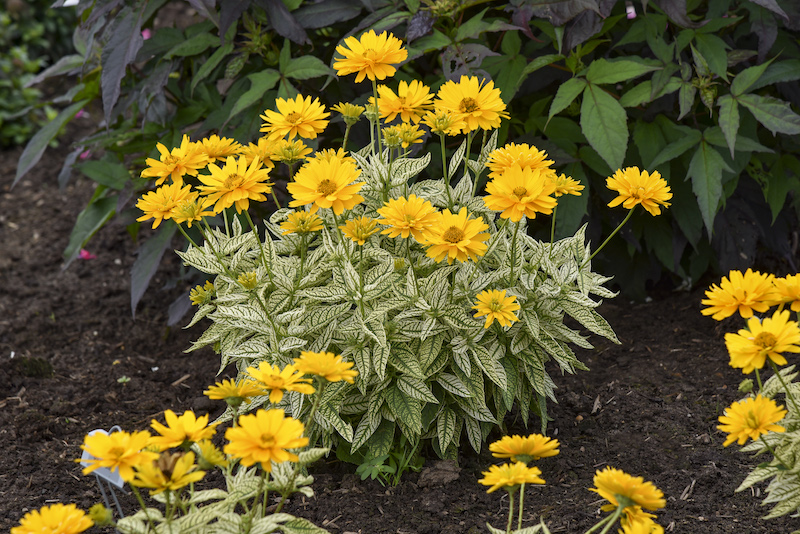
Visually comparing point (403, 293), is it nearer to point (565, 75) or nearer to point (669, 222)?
point (565, 75)

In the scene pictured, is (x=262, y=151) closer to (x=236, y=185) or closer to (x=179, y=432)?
(x=236, y=185)

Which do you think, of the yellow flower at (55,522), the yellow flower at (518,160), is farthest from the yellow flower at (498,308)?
the yellow flower at (55,522)

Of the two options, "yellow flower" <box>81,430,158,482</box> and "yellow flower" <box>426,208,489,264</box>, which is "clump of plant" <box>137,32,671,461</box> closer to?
"yellow flower" <box>426,208,489,264</box>

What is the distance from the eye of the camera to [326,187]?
157 centimetres

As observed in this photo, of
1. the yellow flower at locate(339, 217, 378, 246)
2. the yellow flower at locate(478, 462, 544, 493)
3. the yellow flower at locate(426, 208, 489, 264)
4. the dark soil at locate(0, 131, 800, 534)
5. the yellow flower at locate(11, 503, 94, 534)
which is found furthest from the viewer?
the dark soil at locate(0, 131, 800, 534)

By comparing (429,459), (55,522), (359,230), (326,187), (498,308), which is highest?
(326,187)

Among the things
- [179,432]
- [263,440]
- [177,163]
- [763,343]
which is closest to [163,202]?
[177,163]

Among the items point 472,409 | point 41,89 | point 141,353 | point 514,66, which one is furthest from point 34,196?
point 472,409

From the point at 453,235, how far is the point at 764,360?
639mm

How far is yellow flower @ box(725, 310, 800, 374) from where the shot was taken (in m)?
1.32

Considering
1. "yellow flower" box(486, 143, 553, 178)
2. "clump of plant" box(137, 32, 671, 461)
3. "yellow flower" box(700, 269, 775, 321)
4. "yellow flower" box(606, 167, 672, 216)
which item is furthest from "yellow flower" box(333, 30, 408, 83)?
"yellow flower" box(700, 269, 775, 321)

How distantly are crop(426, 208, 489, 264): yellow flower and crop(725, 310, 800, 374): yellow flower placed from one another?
0.51 m

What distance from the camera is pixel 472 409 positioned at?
197cm

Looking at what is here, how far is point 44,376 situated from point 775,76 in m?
2.81
